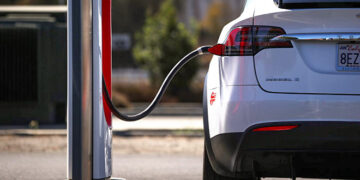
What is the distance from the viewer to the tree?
29688 millimetres

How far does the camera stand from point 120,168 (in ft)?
24.7

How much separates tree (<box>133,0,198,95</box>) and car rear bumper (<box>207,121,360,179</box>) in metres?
24.7

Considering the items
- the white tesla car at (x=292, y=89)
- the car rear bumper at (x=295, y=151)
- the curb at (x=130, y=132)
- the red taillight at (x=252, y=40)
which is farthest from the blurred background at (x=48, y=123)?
the red taillight at (x=252, y=40)

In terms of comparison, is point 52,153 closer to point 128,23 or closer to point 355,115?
point 355,115

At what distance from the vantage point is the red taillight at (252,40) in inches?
168

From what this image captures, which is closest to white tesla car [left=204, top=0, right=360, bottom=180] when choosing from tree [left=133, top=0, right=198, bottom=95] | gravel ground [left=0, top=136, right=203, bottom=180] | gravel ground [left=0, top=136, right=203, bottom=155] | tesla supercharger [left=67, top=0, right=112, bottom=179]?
tesla supercharger [left=67, top=0, right=112, bottom=179]

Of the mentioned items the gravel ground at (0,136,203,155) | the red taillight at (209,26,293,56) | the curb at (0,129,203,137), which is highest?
the red taillight at (209,26,293,56)

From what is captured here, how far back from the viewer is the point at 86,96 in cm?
479

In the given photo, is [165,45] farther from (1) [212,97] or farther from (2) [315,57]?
(2) [315,57]

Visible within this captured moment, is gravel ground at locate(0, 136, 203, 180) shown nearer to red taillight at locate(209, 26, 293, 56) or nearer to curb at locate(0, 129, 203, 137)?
curb at locate(0, 129, 203, 137)

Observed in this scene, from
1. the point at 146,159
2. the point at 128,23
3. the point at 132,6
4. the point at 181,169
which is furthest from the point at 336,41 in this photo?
the point at 132,6

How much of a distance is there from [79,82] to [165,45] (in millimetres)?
25443

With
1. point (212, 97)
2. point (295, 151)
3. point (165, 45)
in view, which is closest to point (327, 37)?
point (295, 151)

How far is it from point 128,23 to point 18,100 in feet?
196
